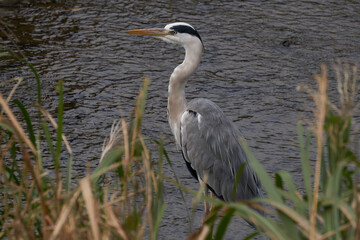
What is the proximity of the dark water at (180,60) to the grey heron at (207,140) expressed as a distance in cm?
24

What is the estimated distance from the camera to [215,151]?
4.38m

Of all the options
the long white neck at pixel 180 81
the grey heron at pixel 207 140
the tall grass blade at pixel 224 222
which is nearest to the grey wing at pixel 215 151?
the grey heron at pixel 207 140

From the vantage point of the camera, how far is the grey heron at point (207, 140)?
4297mm

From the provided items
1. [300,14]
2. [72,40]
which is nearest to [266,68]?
[300,14]

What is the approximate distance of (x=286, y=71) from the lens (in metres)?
6.42

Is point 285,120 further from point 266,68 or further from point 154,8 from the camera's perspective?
point 154,8

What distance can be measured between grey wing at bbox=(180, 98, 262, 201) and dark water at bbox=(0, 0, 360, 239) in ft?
0.76

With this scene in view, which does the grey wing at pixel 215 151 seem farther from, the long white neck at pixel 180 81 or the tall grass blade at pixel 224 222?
the tall grass blade at pixel 224 222

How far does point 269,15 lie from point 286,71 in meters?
1.44

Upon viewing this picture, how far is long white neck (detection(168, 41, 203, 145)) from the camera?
4645mm

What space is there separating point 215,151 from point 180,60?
242 cm

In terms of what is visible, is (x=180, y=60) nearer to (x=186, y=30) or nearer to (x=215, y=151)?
(x=186, y=30)

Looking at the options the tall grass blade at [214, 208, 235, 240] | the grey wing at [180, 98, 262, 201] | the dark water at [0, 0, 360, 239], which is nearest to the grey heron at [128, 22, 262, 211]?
Answer: the grey wing at [180, 98, 262, 201]

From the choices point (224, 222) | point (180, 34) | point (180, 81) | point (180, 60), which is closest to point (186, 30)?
point (180, 34)
